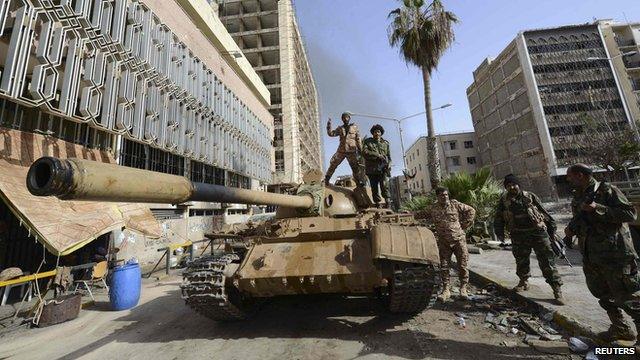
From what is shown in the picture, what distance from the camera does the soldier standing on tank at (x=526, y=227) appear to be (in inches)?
194

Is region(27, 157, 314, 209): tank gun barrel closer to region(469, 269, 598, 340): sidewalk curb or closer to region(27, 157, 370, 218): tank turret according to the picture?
region(27, 157, 370, 218): tank turret

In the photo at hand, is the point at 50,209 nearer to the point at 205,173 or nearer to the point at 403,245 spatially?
the point at 403,245

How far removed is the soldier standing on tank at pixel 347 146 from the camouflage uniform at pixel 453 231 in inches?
81.5

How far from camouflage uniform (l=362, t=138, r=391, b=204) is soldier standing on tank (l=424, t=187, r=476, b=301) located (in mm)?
1468

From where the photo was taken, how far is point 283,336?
4.40 meters

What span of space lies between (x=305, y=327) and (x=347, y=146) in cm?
432

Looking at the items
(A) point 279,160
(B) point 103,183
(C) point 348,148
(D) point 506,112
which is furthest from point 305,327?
(D) point 506,112

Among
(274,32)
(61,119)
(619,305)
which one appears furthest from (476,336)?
(274,32)

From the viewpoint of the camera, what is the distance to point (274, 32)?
39062 mm

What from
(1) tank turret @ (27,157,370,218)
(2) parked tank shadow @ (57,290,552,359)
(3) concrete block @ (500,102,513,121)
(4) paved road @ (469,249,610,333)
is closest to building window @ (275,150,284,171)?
(3) concrete block @ (500,102,513,121)

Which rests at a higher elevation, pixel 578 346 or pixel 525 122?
pixel 525 122

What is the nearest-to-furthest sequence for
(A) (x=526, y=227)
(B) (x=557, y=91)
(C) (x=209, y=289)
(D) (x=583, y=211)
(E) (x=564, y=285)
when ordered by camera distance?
(D) (x=583, y=211) < (C) (x=209, y=289) < (A) (x=526, y=227) < (E) (x=564, y=285) < (B) (x=557, y=91)

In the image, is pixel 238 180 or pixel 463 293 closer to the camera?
pixel 463 293

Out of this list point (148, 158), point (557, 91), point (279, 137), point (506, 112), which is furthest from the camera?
point (506, 112)
